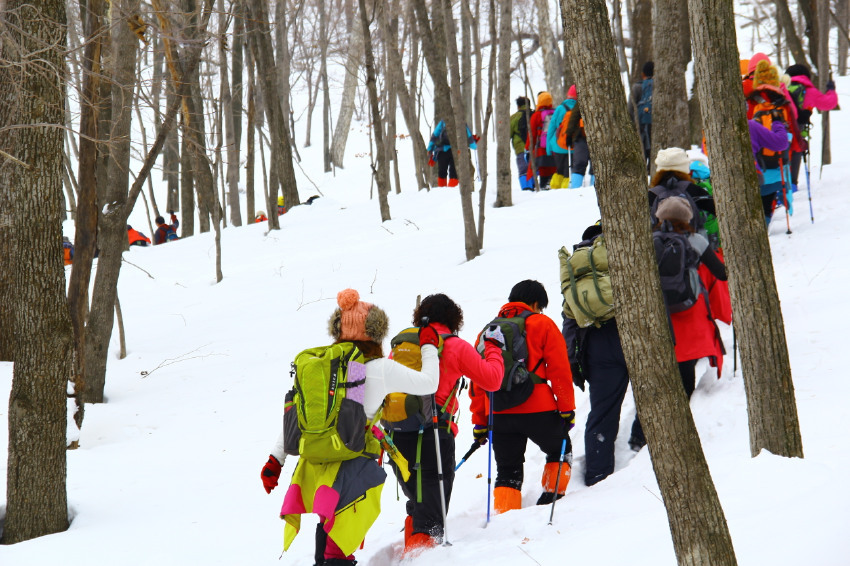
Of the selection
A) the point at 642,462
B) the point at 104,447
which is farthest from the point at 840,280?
the point at 104,447

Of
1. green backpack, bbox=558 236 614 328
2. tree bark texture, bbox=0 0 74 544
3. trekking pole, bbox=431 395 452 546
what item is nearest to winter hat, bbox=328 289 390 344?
trekking pole, bbox=431 395 452 546

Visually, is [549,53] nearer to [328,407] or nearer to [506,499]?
[506,499]

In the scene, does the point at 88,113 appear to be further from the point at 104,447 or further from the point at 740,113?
the point at 740,113

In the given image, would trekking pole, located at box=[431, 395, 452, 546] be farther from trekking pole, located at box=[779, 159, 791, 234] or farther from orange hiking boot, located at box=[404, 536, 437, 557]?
trekking pole, located at box=[779, 159, 791, 234]

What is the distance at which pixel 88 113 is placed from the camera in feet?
23.2

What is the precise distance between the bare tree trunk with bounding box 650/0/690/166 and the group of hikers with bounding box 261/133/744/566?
3905 millimetres

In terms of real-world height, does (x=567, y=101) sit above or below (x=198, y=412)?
above

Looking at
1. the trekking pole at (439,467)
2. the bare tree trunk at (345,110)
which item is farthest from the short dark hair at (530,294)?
the bare tree trunk at (345,110)

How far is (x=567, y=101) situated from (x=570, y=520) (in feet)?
30.2

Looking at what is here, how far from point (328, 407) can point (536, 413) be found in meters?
1.59

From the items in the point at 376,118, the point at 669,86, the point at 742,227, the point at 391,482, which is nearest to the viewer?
the point at 742,227

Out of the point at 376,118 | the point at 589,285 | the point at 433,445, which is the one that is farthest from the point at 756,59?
the point at 376,118

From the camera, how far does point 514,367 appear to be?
15.1 ft

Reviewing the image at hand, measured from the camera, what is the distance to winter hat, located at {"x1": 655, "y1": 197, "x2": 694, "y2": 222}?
480 cm
